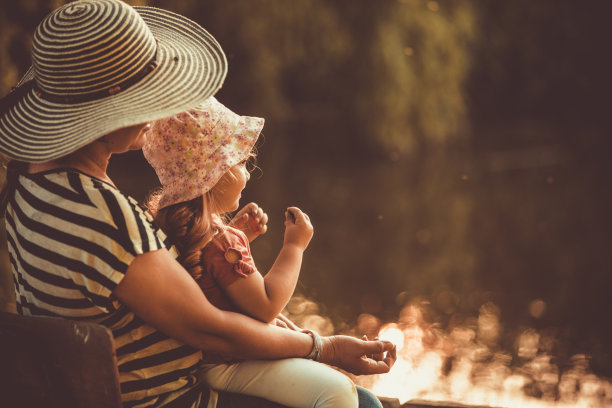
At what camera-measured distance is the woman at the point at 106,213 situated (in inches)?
45.4

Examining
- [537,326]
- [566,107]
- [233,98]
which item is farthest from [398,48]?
[566,107]

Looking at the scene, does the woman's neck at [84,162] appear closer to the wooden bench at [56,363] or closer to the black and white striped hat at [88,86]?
the black and white striped hat at [88,86]

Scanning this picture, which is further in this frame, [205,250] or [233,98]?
[233,98]

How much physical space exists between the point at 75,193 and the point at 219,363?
452 mm

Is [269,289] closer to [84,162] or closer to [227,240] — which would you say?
[227,240]

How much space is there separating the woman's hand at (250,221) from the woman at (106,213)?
0.43 metres

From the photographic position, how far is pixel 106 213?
1.15 meters

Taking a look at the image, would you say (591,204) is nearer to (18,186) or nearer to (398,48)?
(398,48)

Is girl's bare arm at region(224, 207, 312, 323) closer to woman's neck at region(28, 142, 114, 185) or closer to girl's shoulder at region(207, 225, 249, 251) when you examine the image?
girl's shoulder at region(207, 225, 249, 251)

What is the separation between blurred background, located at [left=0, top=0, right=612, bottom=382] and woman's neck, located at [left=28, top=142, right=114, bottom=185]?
5.34 feet

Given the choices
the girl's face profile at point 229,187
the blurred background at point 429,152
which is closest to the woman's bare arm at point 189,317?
the girl's face profile at point 229,187

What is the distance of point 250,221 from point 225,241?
0.31 m

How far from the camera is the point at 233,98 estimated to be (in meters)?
10.7

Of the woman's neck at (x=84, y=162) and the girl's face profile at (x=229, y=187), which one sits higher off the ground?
the girl's face profile at (x=229, y=187)
